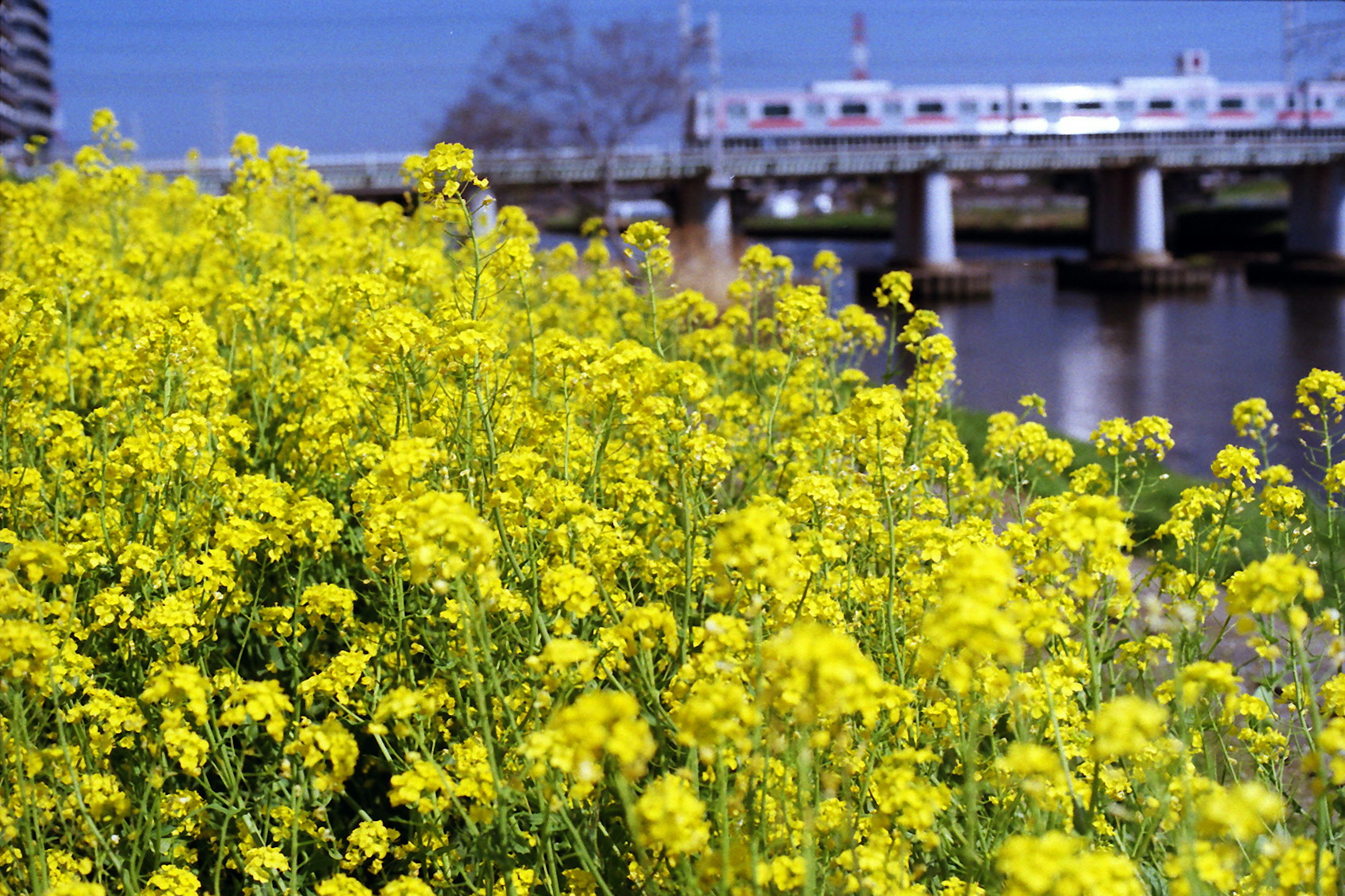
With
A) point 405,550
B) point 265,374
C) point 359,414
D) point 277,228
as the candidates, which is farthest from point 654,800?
point 277,228

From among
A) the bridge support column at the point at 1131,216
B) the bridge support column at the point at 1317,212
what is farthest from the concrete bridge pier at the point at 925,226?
the bridge support column at the point at 1317,212

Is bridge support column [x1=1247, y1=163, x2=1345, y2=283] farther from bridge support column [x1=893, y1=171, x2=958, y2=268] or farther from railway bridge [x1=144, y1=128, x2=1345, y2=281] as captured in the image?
bridge support column [x1=893, y1=171, x2=958, y2=268]

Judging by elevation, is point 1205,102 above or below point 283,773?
above

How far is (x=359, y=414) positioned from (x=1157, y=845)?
258 cm

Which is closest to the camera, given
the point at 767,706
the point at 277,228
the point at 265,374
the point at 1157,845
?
the point at 767,706

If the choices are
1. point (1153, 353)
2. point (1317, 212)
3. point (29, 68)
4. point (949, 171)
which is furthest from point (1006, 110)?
point (29, 68)

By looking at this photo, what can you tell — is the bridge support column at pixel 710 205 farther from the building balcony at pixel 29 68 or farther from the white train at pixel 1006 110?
the building balcony at pixel 29 68

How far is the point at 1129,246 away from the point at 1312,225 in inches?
222

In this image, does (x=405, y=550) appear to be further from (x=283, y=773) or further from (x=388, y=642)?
(x=283, y=773)

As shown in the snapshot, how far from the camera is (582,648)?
1811mm

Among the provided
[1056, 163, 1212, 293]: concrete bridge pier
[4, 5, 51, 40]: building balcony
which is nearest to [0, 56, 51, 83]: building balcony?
[4, 5, 51, 40]: building balcony

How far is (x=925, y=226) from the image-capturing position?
132 feet

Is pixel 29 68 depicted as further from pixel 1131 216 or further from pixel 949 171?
pixel 1131 216

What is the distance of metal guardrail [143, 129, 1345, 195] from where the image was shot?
38.2 metres
